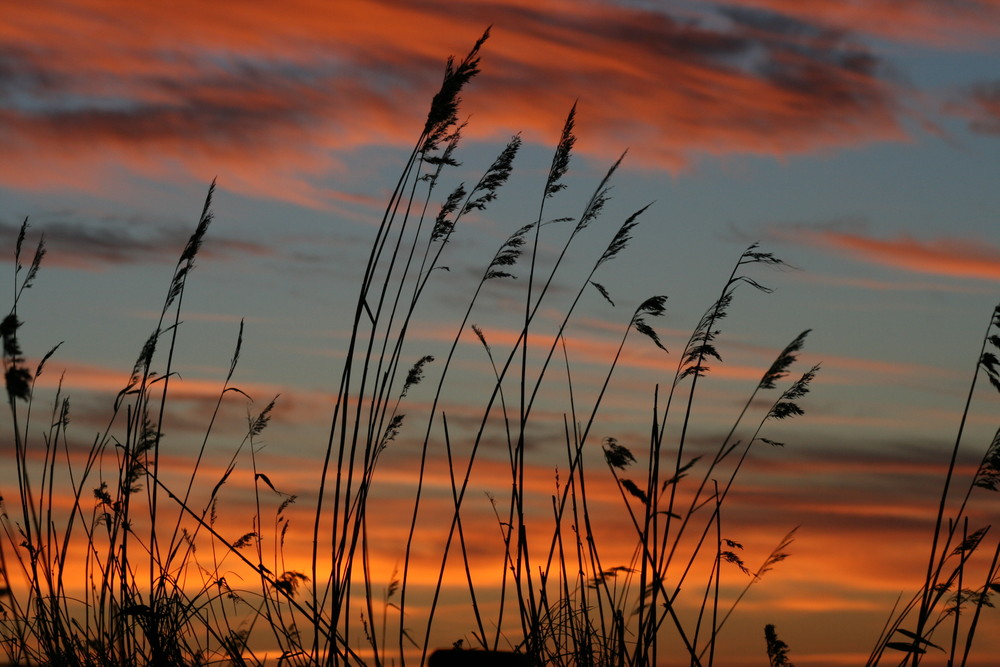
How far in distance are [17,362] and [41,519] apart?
1319 mm

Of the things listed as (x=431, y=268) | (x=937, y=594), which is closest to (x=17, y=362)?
(x=431, y=268)

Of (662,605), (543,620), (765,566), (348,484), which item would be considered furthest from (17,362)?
(765,566)

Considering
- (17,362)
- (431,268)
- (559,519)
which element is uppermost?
(431,268)

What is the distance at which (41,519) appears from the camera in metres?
3.59

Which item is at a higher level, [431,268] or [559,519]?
[431,268]

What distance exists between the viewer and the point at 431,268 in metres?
3.40

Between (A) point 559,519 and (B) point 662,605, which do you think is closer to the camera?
(B) point 662,605

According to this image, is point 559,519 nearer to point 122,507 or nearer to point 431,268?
point 431,268

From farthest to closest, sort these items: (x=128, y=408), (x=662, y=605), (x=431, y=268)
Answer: (x=128, y=408) < (x=431, y=268) < (x=662, y=605)

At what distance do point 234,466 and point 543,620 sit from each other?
1.28 m

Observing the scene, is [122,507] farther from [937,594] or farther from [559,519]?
[937,594]

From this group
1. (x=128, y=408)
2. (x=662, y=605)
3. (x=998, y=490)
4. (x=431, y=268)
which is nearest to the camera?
(x=662, y=605)

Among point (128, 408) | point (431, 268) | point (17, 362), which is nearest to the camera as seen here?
point (17, 362)

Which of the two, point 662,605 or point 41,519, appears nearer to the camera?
point 662,605
